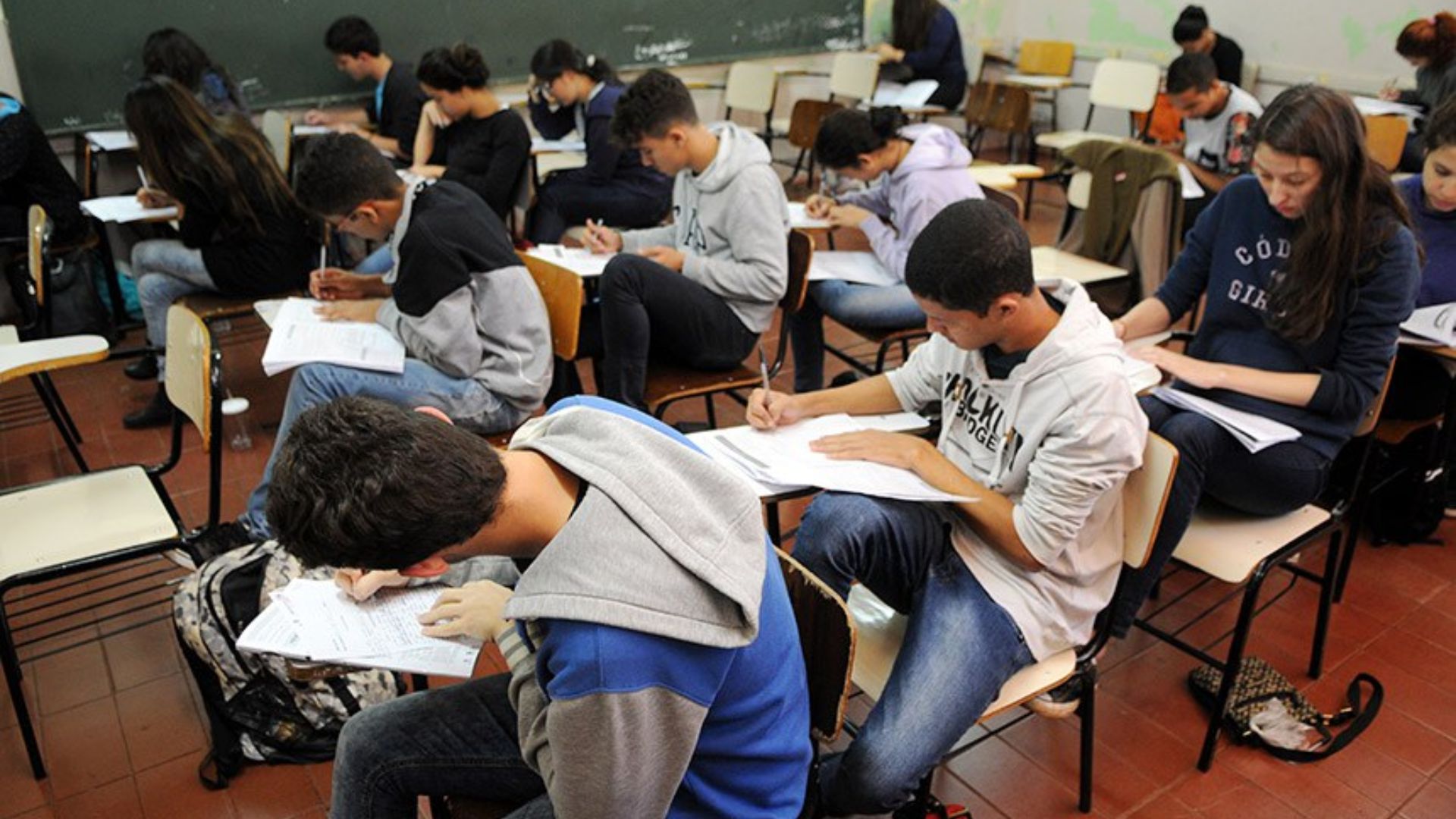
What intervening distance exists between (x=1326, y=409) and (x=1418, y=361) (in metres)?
0.68

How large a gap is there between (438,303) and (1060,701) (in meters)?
1.54

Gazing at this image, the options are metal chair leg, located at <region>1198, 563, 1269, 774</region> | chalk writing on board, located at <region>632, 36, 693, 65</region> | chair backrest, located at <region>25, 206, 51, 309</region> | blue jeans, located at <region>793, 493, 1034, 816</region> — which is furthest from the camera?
chalk writing on board, located at <region>632, 36, 693, 65</region>

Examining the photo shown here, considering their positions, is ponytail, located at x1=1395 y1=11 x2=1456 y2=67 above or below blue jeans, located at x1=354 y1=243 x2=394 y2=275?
above

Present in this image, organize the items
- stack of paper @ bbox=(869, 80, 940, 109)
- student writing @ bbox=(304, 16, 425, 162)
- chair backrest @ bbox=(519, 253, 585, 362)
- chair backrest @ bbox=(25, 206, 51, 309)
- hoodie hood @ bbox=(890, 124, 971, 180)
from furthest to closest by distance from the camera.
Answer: stack of paper @ bbox=(869, 80, 940, 109) < student writing @ bbox=(304, 16, 425, 162) < hoodie hood @ bbox=(890, 124, 971, 180) < chair backrest @ bbox=(25, 206, 51, 309) < chair backrest @ bbox=(519, 253, 585, 362)

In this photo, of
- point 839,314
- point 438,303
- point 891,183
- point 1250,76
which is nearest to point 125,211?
point 438,303

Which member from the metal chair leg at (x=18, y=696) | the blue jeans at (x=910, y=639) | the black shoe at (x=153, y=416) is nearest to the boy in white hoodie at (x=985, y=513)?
the blue jeans at (x=910, y=639)

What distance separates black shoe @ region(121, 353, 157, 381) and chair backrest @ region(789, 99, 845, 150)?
3.38 meters

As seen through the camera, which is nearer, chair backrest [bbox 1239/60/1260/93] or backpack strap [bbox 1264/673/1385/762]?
backpack strap [bbox 1264/673/1385/762]

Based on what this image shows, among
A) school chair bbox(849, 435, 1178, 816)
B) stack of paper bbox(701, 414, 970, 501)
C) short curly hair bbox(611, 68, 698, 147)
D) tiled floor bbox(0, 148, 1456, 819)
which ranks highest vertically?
short curly hair bbox(611, 68, 698, 147)

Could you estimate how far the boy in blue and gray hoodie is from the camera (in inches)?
39.1

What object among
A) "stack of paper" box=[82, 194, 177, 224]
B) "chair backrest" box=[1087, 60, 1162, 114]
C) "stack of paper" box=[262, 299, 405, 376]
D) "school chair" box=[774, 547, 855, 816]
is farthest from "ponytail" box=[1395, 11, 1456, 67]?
"stack of paper" box=[82, 194, 177, 224]

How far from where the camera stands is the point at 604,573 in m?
1.00

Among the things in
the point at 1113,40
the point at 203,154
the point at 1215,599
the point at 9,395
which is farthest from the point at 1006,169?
the point at 9,395

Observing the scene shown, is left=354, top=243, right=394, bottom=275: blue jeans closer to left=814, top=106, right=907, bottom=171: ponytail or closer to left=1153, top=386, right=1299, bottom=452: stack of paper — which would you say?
left=814, top=106, right=907, bottom=171: ponytail
